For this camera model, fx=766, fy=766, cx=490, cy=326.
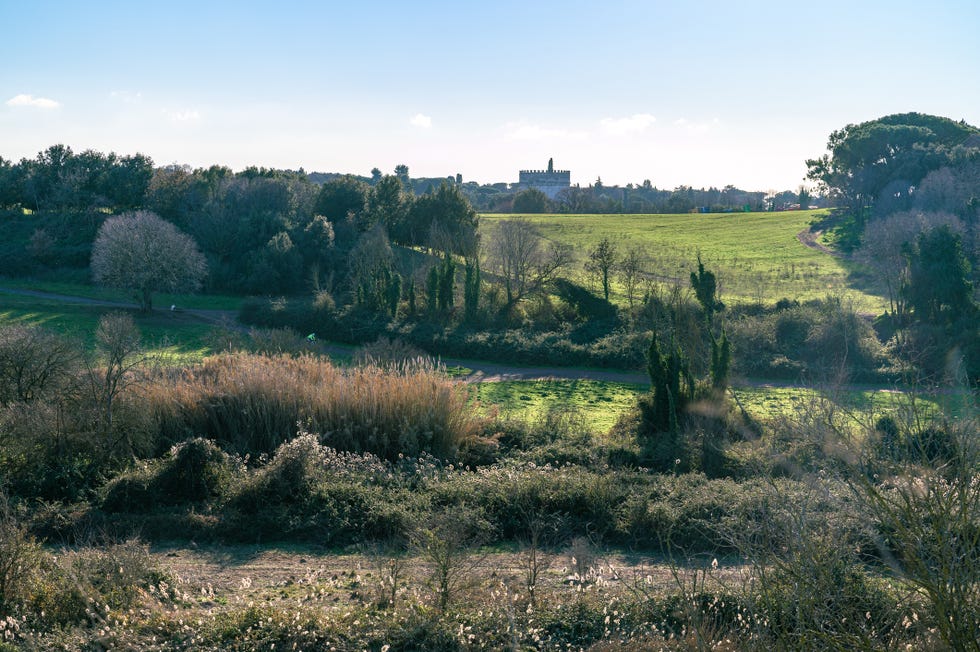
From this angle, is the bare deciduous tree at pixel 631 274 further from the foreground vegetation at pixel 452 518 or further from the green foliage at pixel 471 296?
the foreground vegetation at pixel 452 518

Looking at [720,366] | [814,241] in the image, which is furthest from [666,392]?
[814,241]

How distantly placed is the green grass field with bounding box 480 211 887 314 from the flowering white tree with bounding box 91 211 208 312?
16963 mm

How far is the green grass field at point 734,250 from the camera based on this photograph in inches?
1485

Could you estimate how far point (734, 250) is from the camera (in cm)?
4938

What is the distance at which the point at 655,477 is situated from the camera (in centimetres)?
1408

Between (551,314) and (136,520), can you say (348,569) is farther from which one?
(551,314)

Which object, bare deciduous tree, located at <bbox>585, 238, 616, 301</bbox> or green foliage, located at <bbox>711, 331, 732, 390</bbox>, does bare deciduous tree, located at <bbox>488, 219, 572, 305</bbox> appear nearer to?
bare deciduous tree, located at <bbox>585, 238, 616, 301</bbox>

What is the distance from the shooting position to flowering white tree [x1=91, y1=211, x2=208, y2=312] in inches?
1457

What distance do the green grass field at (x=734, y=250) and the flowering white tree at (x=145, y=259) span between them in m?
17.0

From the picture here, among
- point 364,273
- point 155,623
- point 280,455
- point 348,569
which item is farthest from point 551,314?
point 155,623

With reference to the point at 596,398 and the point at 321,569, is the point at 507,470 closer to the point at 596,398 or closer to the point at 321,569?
Answer: the point at 321,569

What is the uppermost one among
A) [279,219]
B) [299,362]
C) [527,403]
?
[279,219]

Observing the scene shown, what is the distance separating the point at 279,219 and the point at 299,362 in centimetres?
2935

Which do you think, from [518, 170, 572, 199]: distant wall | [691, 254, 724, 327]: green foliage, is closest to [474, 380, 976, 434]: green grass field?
[691, 254, 724, 327]: green foliage
